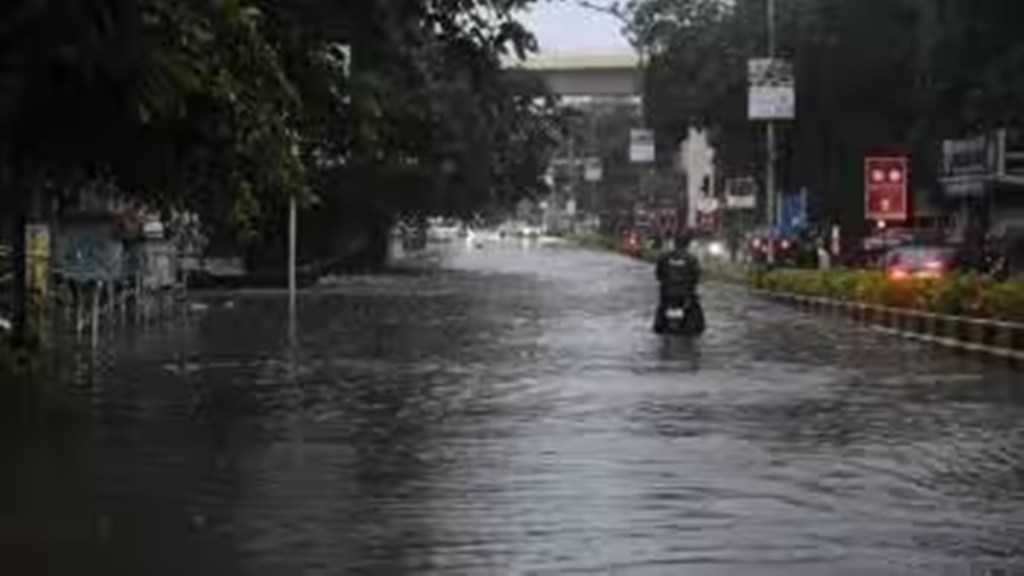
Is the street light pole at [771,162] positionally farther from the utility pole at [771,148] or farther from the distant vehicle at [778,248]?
the distant vehicle at [778,248]

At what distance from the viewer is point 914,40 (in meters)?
58.4

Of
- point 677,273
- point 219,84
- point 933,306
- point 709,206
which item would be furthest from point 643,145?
point 219,84

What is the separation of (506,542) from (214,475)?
3.86 meters

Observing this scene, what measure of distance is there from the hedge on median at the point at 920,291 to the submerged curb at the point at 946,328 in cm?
17

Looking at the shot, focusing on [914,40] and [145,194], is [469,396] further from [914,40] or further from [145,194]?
A: [914,40]

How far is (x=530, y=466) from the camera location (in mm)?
15273

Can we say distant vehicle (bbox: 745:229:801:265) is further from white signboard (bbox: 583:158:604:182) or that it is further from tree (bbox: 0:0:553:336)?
white signboard (bbox: 583:158:604:182)

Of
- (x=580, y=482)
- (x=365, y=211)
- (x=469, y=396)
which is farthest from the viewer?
(x=365, y=211)

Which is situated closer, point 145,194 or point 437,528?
point 145,194

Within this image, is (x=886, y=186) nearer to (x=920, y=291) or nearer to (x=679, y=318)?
(x=920, y=291)

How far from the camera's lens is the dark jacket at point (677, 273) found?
35.3 metres

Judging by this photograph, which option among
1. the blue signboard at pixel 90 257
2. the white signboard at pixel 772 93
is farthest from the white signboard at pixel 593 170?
the blue signboard at pixel 90 257

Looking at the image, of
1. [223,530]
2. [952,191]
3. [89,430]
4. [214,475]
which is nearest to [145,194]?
[223,530]

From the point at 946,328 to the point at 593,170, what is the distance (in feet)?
395
